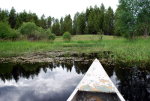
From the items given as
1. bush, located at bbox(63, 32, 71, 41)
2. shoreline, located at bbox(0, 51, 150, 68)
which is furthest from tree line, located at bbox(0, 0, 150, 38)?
shoreline, located at bbox(0, 51, 150, 68)

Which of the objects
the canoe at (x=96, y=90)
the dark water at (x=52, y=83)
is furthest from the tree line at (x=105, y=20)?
the canoe at (x=96, y=90)

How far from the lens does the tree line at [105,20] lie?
70.0 ft

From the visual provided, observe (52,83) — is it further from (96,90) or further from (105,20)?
(105,20)

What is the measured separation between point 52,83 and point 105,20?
113 ft

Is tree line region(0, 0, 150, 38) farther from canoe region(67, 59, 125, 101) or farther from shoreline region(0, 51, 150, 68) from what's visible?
canoe region(67, 59, 125, 101)

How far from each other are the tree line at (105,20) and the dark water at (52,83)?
16.2 meters

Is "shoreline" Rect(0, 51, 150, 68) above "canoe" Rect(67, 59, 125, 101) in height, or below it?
below

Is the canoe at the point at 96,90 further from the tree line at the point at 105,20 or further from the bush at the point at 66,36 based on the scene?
the bush at the point at 66,36

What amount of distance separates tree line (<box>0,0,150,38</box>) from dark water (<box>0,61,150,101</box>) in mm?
16220

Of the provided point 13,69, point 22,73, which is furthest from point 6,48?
point 22,73

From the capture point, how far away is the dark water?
4.32 m

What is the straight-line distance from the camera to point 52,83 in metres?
5.53

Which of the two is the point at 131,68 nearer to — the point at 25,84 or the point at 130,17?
the point at 25,84

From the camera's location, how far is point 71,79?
5.92m
